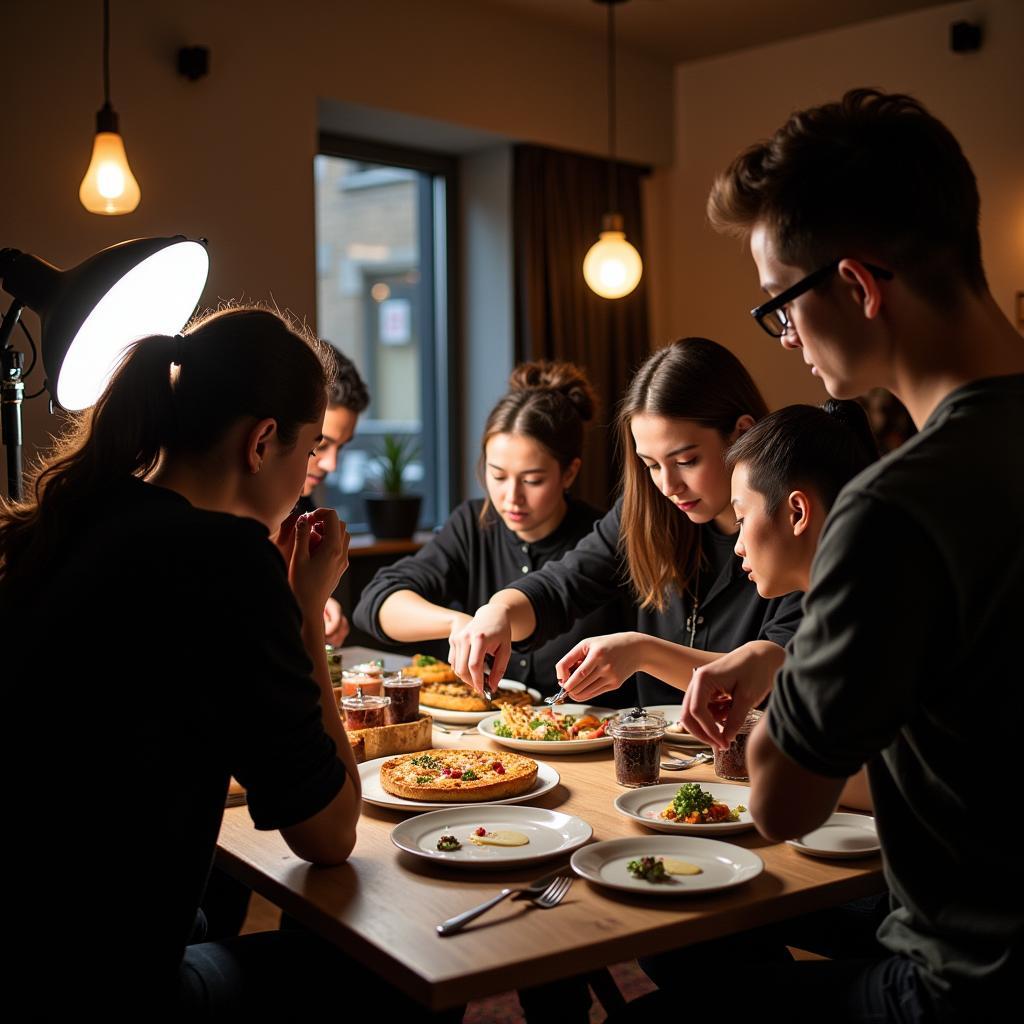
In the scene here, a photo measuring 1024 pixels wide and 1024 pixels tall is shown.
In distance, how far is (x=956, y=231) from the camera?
1189mm

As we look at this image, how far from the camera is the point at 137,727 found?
127 cm

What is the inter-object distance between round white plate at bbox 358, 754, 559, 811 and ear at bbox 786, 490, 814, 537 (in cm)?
55

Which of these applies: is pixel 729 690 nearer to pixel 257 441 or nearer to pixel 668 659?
pixel 668 659

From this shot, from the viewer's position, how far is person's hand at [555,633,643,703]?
81.8 inches

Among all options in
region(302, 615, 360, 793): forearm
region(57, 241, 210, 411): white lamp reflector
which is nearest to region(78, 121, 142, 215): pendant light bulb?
region(57, 241, 210, 411): white lamp reflector

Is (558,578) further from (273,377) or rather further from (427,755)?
(273,377)

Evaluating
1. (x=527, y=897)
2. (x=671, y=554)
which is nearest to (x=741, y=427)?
(x=671, y=554)

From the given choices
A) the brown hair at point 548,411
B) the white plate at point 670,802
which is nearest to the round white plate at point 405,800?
the white plate at point 670,802

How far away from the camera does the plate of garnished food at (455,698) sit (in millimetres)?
2322

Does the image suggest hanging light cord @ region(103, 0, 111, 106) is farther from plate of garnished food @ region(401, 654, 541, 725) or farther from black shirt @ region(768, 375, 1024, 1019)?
black shirt @ region(768, 375, 1024, 1019)

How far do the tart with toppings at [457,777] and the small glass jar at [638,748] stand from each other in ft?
0.45

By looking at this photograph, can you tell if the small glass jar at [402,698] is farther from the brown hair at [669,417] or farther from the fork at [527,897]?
the fork at [527,897]

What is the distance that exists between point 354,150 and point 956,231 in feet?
13.6

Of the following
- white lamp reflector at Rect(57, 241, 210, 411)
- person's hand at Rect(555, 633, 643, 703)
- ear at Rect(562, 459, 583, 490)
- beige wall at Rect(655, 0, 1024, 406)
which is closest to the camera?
white lamp reflector at Rect(57, 241, 210, 411)
